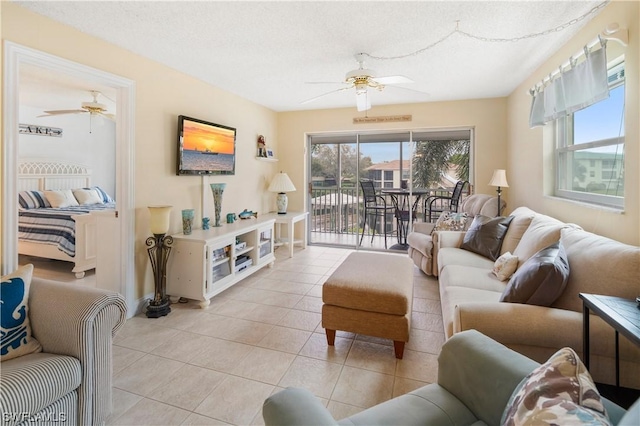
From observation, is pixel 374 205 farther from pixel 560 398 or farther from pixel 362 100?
pixel 560 398

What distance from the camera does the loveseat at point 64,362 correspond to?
1253 millimetres

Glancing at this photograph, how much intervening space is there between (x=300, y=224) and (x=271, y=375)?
146 inches

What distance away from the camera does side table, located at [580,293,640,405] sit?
114 centimetres

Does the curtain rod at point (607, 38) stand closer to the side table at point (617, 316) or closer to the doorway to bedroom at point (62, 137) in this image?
the side table at point (617, 316)

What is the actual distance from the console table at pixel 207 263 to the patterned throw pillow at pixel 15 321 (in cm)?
146

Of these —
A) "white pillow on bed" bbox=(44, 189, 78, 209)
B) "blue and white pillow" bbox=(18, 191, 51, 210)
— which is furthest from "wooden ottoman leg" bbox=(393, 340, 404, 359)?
"blue and white pillow" bbox=(18, 191, 51, 210)

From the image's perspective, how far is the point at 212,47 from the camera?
8.95 ft

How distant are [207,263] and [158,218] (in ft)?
2.03

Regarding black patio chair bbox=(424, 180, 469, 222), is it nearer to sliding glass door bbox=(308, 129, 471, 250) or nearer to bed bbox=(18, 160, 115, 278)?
sliding glass door bbox=(308, 129, 471, 250)

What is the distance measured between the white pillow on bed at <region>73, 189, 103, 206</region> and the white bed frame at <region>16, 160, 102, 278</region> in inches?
19.5

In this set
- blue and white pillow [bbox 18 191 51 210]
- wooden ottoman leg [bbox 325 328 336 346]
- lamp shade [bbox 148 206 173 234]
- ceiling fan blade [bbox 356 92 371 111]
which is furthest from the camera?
blue and white pillow [bbox 18 191 51 210]

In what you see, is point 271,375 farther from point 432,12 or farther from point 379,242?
point 379,242

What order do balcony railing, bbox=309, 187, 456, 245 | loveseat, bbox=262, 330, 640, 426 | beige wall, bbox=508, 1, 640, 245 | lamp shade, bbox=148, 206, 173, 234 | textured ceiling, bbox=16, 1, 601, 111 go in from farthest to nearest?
balcony railing, bbox=309, 187, 456, 245
lamp shade, bbox=148, 206, 173, 234
textured ceiling, bbox=16, 1, 601, 111
beige wall, bbox=508, 1, 640, 245
loveseat, bbox=262, 330, 640, 426

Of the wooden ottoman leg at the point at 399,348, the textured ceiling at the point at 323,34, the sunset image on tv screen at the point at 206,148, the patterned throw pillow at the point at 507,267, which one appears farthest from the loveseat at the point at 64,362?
the patterned throw pillow at the point at 507,267
